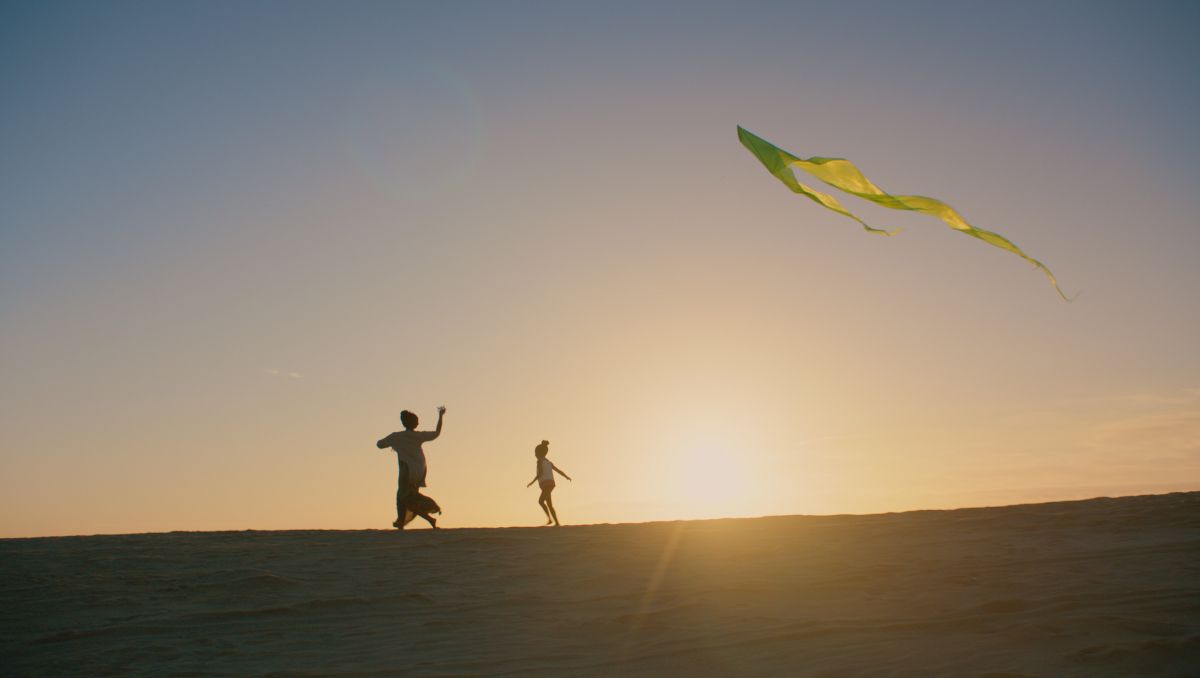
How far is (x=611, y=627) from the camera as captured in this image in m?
5.78

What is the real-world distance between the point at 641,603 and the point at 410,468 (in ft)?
20.8

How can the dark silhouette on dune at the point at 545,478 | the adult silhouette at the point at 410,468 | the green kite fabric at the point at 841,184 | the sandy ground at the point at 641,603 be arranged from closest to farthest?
the green kite fabric at the point at 841,184, the sandy ground at the point at 641,603, the adult silhouette at the point at 410,468, the dark silhouette on dune at the point at 545,478

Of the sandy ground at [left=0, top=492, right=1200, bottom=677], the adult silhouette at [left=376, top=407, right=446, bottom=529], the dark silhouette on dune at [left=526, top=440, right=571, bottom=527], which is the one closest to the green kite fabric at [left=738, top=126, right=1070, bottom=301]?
the sandy ground at [left=0, top=492, right=1200, bottom=677]

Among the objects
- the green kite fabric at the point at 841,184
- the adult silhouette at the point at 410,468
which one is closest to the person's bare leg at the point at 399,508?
the adult silhouette at the point at 410,468

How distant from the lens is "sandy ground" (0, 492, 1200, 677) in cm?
486

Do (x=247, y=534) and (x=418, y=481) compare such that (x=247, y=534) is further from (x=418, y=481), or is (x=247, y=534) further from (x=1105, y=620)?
(x=1105, y=620)

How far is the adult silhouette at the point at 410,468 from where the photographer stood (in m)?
12.1

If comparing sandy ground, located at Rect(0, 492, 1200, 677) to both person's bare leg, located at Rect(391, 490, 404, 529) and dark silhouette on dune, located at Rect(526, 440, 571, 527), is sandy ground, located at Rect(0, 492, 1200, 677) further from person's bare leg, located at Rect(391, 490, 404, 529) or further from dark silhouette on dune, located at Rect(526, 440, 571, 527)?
dark silhouette on dune, located at Rect(526, 440, 571, 527)

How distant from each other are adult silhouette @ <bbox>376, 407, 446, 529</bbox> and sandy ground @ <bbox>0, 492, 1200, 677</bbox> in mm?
1955

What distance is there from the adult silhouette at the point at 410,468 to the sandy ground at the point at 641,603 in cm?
196

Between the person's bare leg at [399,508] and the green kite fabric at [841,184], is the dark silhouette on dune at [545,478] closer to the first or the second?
the person's bare leg at [399,508]

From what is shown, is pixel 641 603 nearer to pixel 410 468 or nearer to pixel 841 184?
pixel 841 184

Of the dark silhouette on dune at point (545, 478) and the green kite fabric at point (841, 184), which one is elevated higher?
the dark silhouette on dune at point (545, 478)

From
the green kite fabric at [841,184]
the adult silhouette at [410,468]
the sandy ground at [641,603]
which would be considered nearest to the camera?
the green kite fabric at [841,184]
